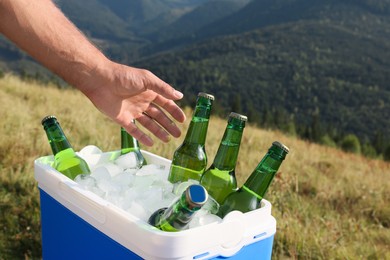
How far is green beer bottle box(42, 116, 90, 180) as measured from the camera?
4.41 feet

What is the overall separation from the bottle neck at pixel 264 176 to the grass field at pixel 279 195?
0.90 m

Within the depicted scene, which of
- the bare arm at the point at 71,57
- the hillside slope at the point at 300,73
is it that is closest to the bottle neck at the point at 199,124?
the bare arm at the point at 71,57

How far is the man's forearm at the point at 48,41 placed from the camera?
1.37m

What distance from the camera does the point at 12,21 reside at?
→ 1.37 metres

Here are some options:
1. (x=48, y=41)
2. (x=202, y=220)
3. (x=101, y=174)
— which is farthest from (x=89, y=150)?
(x=202, y=220)

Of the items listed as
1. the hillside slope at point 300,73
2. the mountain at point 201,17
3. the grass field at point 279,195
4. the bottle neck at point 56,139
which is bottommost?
the mountain at point 201,17

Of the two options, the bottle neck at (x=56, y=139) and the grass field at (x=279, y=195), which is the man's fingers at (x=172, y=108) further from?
the grass field at (x=279, y=195)

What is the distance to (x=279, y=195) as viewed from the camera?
254 centimetres

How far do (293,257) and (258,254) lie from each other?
0.89 meters

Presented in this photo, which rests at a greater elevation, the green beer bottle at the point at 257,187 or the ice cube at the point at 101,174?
the green beer bottle at the point at 257,187

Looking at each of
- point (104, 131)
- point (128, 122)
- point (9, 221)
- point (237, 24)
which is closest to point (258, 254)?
point (128, 122)

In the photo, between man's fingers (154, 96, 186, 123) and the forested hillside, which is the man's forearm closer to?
man's fingers (154, 96, 186, 123)

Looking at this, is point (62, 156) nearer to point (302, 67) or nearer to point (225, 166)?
point (225, 166)

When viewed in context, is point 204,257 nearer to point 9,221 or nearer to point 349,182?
point 9,221
